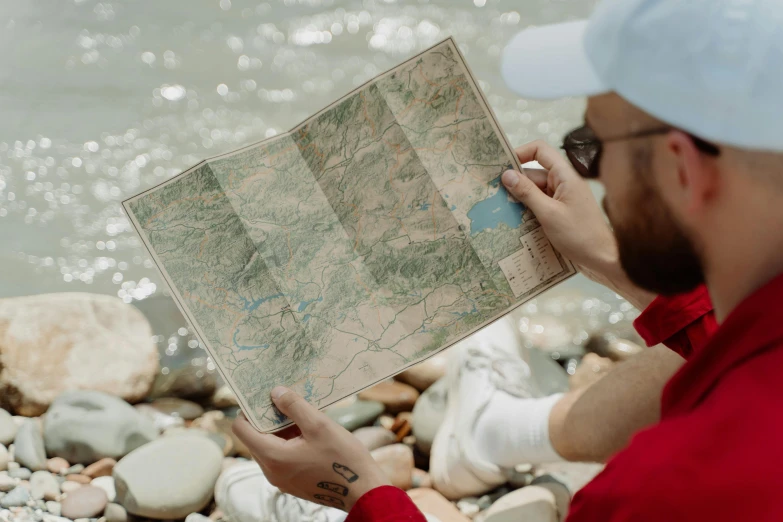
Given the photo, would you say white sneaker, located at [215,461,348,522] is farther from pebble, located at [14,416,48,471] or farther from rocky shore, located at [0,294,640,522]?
pebble, located at [14,416,48,471]

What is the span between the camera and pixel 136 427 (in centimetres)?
174

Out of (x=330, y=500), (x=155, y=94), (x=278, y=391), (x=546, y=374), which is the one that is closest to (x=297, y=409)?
(x=278, y=391)

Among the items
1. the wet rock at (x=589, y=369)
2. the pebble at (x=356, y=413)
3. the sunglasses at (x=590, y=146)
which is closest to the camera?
the sunglasses at (x=590, y=146)

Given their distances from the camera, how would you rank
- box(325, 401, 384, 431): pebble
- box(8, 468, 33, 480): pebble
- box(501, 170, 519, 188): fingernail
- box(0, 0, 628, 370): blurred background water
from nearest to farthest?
1. box(501, 170, 519, 188): fingernail
2. box(8, 468, 33, 480): pebble
3. box(325, 401, 384, 431): pebble
4. box(0, 0, 628, 370): blurred background water

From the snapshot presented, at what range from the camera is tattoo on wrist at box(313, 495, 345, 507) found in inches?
45.7

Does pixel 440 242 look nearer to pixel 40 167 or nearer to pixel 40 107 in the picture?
pixel 40 167

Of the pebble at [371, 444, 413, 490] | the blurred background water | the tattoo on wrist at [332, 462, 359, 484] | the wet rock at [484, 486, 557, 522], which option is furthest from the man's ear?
the blurred background water

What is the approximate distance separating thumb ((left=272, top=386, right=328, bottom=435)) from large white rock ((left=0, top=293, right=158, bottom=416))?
0.83 metres

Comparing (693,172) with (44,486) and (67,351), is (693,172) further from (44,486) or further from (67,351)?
(67,351)

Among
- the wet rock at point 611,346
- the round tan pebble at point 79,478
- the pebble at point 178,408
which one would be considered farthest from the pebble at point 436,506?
the wet rock at point 611,346

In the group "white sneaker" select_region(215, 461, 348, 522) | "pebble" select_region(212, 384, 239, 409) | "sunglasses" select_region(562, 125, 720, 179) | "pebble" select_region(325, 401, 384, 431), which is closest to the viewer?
"sunglasses" select_region(562, 125, 720, 179)

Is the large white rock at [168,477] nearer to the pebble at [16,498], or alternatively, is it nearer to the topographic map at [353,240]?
the pebble at [16,498]

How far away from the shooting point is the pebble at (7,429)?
5.54 ft

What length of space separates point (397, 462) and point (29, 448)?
792 millimetres
